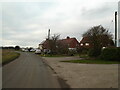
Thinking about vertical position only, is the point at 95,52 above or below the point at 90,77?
above

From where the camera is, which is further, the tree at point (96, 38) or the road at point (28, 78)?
the tree at point (96, 38)

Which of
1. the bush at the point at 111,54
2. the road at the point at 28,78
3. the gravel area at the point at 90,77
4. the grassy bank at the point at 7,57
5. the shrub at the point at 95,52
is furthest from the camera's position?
the shrub at the point at 95,52

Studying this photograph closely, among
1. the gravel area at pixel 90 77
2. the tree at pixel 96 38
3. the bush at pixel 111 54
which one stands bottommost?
the gravel area at pixel 90 77

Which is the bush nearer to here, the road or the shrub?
the shrub

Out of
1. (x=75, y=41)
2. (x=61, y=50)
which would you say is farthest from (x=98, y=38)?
(x=75, y=41)

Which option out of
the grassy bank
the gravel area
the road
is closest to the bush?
the gravel area

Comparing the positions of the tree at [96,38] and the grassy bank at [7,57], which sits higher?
the tree at [96,38]

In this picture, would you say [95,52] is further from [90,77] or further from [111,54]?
[90,77]

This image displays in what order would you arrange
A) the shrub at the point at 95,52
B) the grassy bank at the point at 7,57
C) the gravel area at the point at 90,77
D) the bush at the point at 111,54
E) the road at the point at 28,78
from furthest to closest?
the shrub at the point at 95,52, the bush at the point at 111,54, the grassy bank at the point at 7,57, the gravel area at the point at 90,77, the road at the point at 28,78

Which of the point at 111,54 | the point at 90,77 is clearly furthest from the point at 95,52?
the point at 90,77

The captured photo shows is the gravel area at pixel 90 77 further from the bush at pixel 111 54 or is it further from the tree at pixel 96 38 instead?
the tree at pixel 96 38

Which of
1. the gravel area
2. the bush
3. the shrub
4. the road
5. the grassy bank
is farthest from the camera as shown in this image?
the shrub

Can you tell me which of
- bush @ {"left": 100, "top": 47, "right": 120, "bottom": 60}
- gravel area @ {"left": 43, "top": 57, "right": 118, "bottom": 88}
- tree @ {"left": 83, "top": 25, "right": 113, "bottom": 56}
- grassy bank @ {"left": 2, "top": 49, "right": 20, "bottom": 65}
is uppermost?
tree @ {"left": 83, "top": 25, "right": 113, "bottom": 56}

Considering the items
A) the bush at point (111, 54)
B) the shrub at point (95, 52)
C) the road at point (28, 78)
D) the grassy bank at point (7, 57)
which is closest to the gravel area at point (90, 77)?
the road at point (28, 78)
